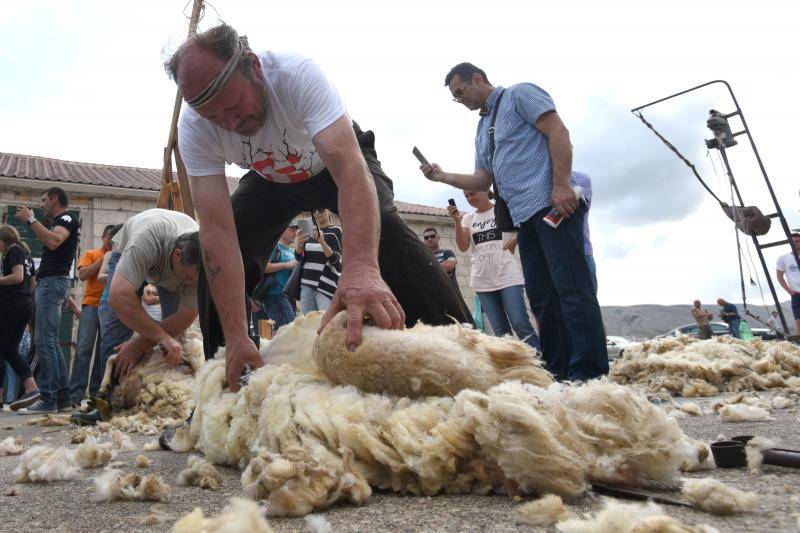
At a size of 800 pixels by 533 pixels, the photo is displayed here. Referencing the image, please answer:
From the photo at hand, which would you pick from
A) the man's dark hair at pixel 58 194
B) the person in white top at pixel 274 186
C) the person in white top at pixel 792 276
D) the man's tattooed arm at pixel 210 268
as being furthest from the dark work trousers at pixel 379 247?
the person in white top at pixel 792 276

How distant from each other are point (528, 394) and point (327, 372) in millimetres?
638

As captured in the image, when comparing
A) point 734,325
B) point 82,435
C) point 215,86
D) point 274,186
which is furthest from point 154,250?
point 734,325

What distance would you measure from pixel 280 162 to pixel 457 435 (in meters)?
1.66

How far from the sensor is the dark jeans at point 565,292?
281 cm

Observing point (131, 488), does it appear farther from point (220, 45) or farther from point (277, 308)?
point (277, 308)

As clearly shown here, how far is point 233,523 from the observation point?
96 cm

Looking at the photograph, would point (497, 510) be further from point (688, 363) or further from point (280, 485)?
point (688, 363)

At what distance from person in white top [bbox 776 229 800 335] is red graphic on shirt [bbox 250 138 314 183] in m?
6.90

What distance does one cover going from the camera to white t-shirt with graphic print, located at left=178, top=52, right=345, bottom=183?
2.24 m

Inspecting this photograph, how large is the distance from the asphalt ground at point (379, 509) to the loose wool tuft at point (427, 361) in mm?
291

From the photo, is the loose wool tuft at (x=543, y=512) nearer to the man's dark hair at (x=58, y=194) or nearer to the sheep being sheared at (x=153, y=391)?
the sheep being sheared at (x=153, y=391)

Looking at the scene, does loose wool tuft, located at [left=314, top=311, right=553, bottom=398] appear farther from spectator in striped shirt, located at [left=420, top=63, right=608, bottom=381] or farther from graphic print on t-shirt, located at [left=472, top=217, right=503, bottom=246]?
graphic print on t-shirt, located at [left=472, top=217, right=503, bottom=246]

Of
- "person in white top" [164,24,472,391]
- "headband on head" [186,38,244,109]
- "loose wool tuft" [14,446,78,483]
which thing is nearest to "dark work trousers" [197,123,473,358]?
"person in white top" [164,24,472,391]

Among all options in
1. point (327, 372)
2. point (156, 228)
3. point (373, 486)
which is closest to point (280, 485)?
point (373, 486)
